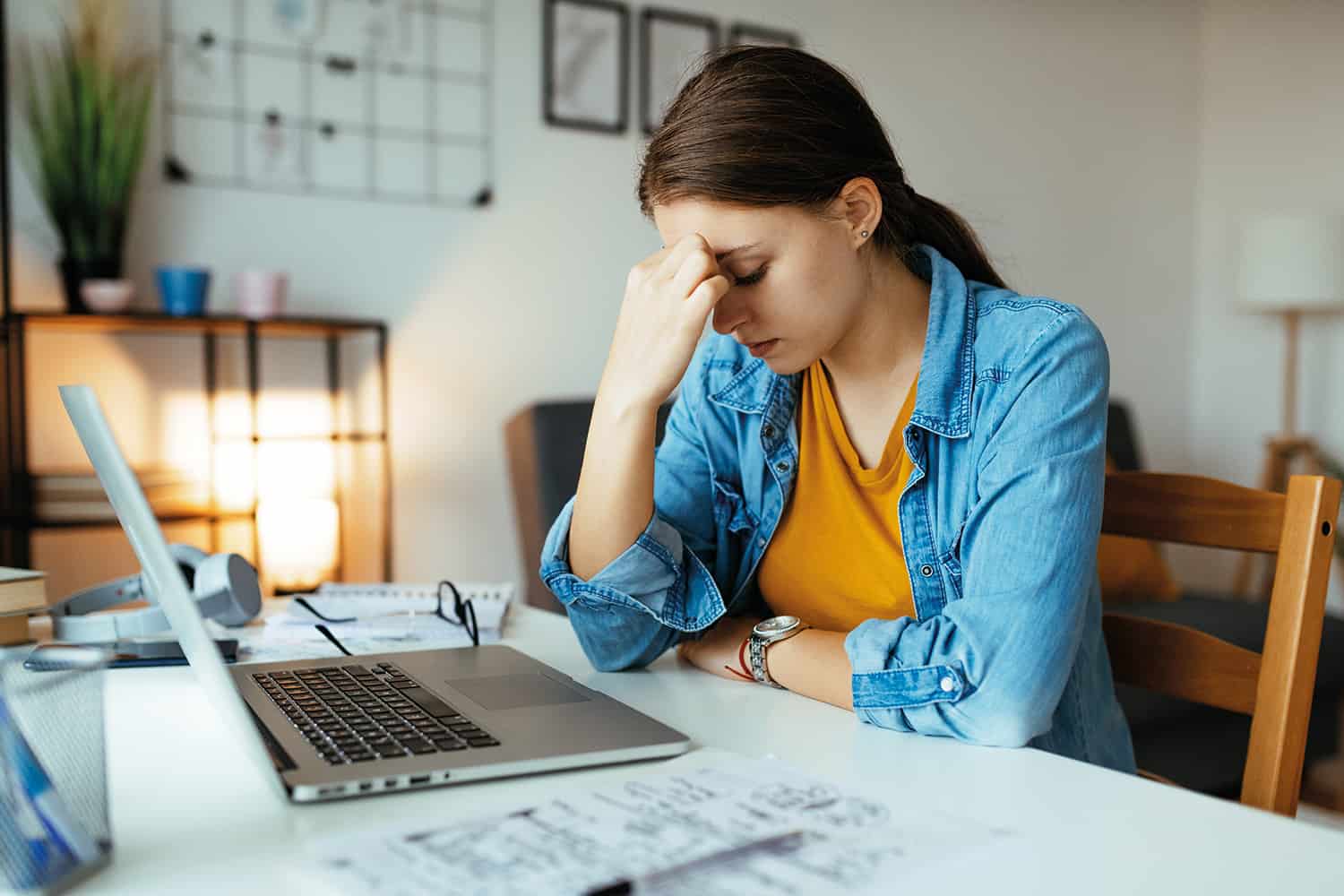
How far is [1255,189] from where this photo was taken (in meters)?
4.02

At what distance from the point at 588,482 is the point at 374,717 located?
317 mm

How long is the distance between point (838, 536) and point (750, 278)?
0.90 feet

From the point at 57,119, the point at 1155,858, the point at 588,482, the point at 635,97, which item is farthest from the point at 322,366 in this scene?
the point at 1155,858

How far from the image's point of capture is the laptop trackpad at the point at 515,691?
0.87m

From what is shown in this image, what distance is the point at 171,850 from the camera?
0.60 m

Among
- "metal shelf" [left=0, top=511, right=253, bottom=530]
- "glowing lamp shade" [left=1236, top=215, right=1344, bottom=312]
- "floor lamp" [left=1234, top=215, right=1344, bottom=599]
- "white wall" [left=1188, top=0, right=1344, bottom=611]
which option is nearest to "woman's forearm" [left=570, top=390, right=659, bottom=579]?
"metal shelf" [left=0, top=511, right=253, bottom=530]

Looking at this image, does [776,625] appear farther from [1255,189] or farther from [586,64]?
[1255,189]

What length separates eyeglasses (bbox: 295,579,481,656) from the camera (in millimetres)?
1134

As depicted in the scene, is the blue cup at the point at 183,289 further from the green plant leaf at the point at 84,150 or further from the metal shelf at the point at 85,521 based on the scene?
the metal shelf at the point at 85,521

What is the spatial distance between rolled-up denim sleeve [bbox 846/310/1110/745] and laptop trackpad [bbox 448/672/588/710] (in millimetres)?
227

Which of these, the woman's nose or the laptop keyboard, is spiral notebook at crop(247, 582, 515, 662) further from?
the woman's nose

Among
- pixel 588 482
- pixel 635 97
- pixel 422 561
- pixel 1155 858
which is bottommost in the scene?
pixel 422 561

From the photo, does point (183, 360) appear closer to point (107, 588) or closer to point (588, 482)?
point (107, 588)

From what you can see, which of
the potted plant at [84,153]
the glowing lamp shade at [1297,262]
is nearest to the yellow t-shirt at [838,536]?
the potted plant at [84,153]
